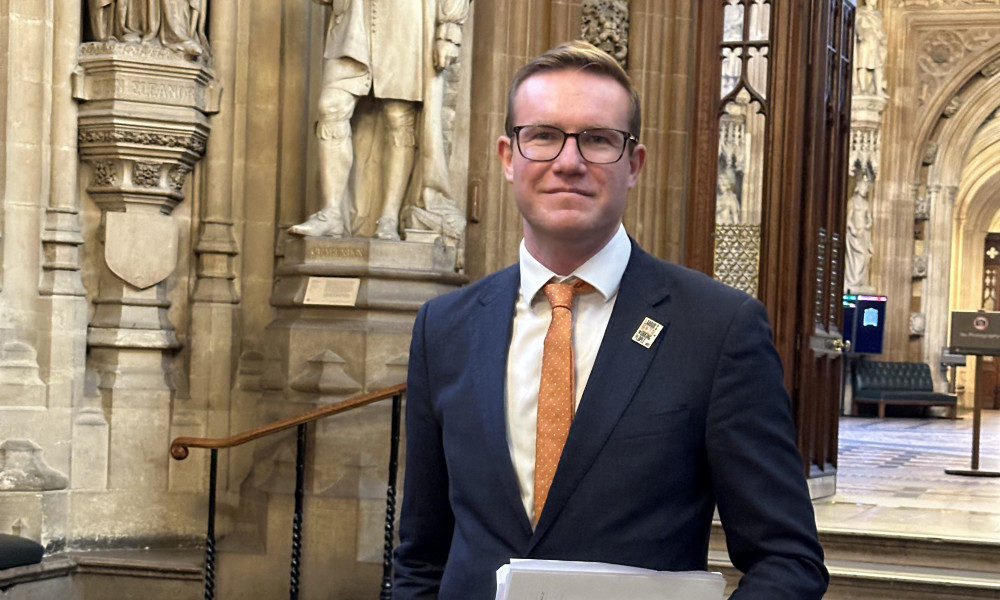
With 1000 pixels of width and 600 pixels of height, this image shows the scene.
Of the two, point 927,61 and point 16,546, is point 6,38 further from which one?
point 927,61

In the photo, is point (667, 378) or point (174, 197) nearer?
point (667, 378)

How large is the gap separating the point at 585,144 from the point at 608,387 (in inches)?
11.6

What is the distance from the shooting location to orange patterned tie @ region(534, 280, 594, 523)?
1.68m

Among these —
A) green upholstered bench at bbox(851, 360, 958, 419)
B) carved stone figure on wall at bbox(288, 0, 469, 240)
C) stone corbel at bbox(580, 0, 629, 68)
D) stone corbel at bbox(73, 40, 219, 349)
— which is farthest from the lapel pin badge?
green upholstered bench at bbox(851, 360, 958, 419)

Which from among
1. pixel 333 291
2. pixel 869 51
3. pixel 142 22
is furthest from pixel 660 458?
pixel 869 51

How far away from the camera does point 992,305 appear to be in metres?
28.4

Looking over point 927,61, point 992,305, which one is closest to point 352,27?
point 927,61

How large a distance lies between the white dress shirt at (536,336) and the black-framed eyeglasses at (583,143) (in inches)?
5.4

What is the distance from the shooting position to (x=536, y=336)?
1763 mm

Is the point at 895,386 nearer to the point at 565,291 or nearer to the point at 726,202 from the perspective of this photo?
the point at 726,202

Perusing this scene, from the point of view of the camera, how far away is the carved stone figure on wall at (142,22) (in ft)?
20.6

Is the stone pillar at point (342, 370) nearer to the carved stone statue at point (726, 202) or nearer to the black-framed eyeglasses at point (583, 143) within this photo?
the carved stone statue at point (726, 202)

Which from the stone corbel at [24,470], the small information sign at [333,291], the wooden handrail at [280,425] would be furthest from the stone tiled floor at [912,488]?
the stone corbel at [24,470]

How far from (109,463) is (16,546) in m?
1.04
